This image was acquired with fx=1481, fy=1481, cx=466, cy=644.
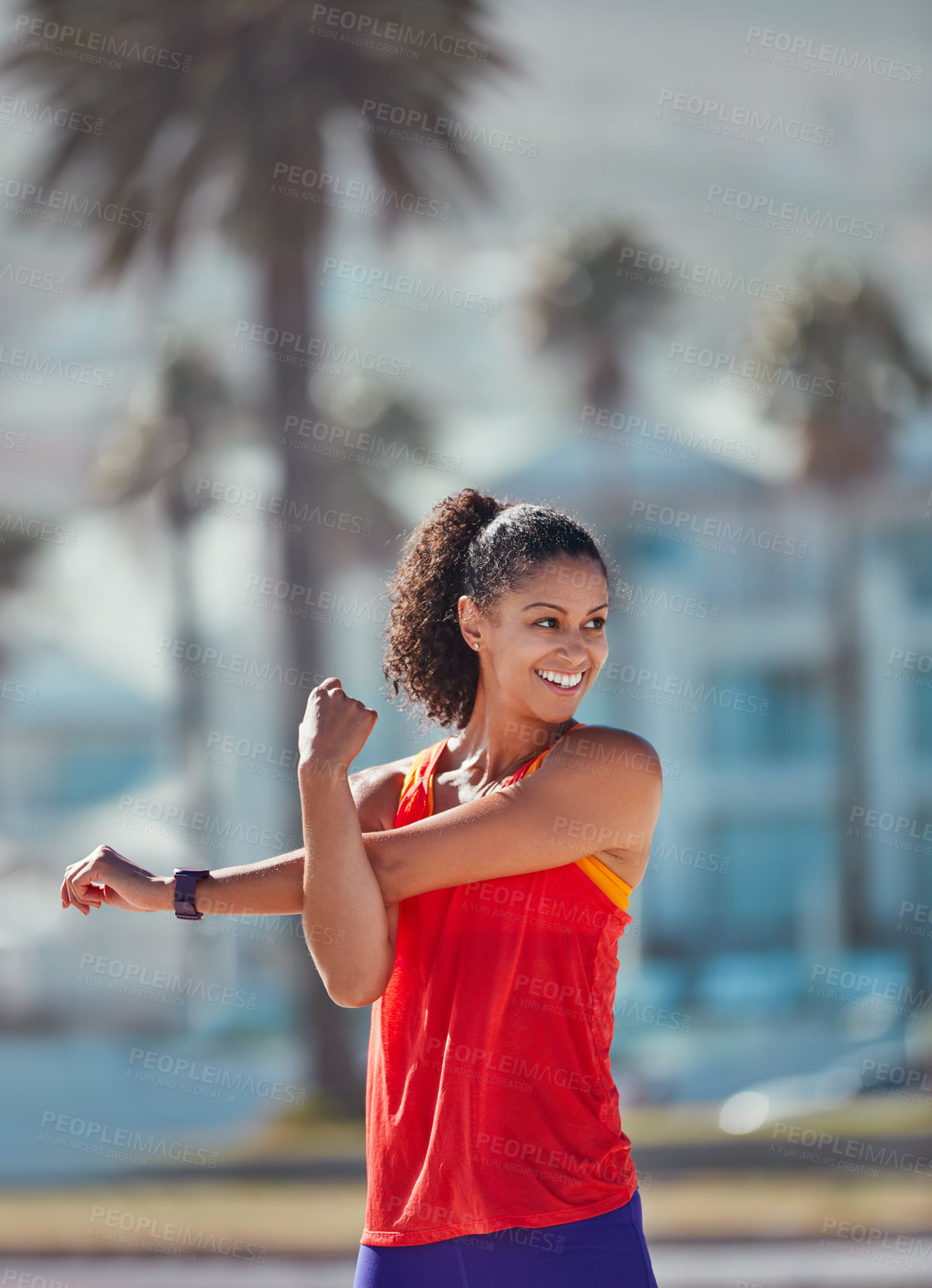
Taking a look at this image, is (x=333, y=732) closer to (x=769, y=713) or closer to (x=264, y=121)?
(x=264, y=121)

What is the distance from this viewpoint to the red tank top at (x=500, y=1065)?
2184 mm

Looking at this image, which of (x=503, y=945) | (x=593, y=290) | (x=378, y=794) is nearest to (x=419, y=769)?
(x=378, y=794)

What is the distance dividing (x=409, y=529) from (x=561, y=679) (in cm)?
1660

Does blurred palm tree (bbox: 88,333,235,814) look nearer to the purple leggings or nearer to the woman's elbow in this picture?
the woman's elbow

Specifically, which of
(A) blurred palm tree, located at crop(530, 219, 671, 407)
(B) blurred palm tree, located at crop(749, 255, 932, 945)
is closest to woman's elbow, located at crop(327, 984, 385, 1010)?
→ (B) blurred palm tree, located at crop(749, 255, 932, 945)

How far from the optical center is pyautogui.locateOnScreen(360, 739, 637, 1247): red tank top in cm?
218

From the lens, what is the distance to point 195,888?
2.45 m

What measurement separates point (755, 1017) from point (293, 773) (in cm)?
2242

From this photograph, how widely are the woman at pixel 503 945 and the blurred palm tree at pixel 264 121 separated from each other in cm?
1218

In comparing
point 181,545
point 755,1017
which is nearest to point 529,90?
point 181,545

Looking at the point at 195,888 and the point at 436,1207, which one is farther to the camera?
the point at 195,888

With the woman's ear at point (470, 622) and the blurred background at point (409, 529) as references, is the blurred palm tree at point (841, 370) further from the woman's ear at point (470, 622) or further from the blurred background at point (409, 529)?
the woman's ear at point (470, 622)

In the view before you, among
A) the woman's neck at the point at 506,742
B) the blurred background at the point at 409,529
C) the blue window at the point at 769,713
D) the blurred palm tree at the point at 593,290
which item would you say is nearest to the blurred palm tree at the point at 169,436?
the blurred background at the point at 409,529

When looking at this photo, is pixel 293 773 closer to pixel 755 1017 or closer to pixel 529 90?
pixel 529 90
